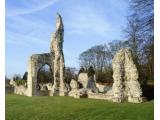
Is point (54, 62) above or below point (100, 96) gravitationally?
above

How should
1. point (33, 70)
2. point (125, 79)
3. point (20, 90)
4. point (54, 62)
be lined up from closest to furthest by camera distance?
point (125, 79) < point (33, 70) < point (54, 62) < point (20, 90)

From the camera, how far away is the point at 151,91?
1082cm

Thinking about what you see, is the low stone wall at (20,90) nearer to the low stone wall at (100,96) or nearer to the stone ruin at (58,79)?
the stone ruin at (58,79)

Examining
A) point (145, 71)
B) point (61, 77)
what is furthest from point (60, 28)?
point (145, 71)

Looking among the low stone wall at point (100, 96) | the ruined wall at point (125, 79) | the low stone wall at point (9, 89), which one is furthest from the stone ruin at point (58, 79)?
the ruined wall at point (125, 79)

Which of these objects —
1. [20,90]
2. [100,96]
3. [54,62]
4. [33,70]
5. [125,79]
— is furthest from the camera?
[20,90]

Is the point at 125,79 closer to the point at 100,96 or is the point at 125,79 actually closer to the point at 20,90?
the point at 100,96

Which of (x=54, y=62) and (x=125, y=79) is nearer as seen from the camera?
(x=125, y=79)

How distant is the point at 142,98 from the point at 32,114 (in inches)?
133

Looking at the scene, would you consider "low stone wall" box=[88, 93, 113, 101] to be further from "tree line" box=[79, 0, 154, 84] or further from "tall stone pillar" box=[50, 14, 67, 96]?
"tall stone pillar" box=[50, 14, 67, 96]

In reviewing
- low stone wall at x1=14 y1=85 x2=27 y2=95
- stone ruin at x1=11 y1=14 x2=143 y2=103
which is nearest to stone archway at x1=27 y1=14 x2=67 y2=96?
stone ruin at x1=11 y1=14 x2=143 y2=103

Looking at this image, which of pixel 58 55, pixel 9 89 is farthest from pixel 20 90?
pixel 58 55

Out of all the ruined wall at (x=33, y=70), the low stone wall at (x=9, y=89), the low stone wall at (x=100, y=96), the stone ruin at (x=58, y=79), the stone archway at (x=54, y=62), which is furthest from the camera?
the low stone wall at (x=9, y=89)
